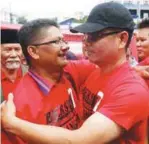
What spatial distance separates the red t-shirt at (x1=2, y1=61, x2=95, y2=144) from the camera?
2096 millimetres

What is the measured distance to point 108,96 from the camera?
6.59ft

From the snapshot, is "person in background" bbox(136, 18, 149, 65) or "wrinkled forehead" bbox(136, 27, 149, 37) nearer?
"person in background" bbox(136, 18, 149, 65)

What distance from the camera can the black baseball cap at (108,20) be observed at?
2.14 meters

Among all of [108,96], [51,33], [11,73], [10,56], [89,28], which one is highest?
[89,28]

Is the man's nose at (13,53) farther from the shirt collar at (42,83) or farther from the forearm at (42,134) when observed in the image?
the forearm at (42,134)

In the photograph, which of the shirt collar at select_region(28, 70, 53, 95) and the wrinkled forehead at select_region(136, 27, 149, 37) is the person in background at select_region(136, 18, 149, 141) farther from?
the shirt collar at select_region(28, 70, 53, 95)

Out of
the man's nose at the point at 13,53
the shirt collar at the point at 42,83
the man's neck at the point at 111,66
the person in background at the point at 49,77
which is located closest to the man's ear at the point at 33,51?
the person in background at the point at 49,77

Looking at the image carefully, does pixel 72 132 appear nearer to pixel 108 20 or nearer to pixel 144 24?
pixel 108 20

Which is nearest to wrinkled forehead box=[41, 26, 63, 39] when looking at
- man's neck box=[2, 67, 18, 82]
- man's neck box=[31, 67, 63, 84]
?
man's neck box=[31, 67, 63, 84]

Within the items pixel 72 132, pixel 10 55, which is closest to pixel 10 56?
pixel 10 55

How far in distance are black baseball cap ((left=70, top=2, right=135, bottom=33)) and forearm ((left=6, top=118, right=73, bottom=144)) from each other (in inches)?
22.5

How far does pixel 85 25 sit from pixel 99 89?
13.6 inches

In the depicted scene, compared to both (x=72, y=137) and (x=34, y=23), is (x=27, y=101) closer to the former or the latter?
(x=72, y=137)

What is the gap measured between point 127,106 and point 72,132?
28 centimetres
